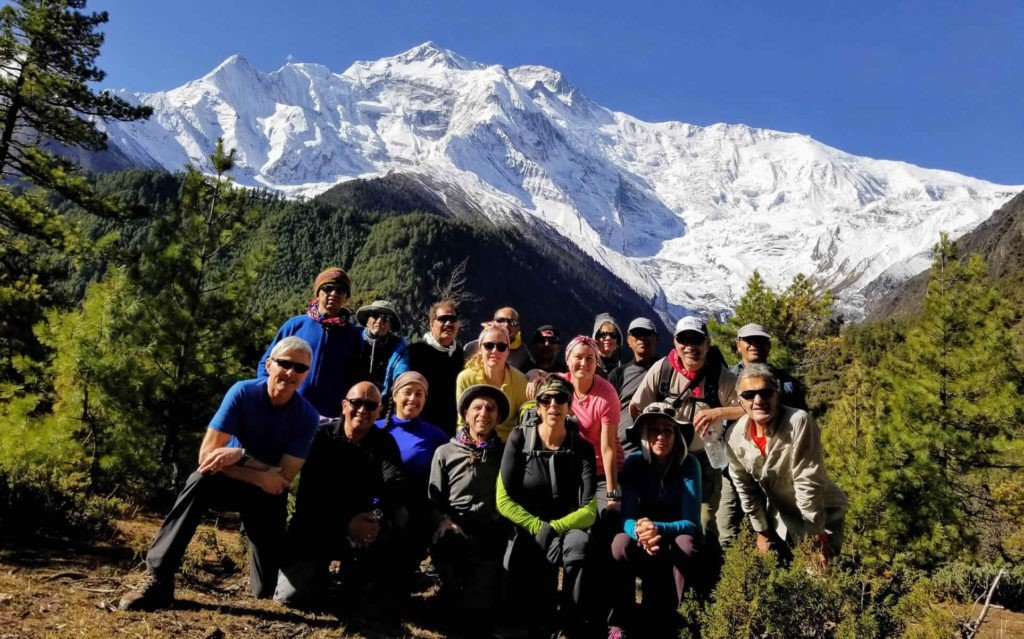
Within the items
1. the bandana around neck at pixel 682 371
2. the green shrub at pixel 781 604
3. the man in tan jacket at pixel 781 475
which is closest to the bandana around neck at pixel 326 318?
the bandana around neck at pixel 682 371

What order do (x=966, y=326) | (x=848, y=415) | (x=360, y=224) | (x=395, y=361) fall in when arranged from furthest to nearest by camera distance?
(x=360, y=224), (x=848, y=415), (x=966, y=326), (x=395, y=361)

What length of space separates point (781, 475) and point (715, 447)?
58cm

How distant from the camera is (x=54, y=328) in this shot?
7.02 meters

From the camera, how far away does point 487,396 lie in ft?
15.8

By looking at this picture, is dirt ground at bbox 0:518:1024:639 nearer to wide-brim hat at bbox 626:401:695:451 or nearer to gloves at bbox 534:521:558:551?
gloves at bbox 534:521:558:551

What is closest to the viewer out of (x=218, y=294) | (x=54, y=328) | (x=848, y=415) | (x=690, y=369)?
(x=690, y=369)

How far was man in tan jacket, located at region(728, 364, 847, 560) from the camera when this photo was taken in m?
4.24

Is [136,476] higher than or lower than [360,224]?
lower

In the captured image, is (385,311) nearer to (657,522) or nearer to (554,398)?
(554,398)

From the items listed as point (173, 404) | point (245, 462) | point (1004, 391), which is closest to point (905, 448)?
point (1004, 391)

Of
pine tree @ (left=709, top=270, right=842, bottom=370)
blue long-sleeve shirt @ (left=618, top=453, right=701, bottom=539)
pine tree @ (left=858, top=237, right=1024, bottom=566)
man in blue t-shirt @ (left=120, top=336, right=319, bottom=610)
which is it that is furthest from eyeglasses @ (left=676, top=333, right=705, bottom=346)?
pine tree @ (left=709, top=270, right=842, bottom=370)

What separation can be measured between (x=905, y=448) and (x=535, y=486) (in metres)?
9.14

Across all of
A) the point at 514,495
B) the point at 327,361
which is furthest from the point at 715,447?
the point at 327,361

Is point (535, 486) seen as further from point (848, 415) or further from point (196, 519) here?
point (848, 415)
